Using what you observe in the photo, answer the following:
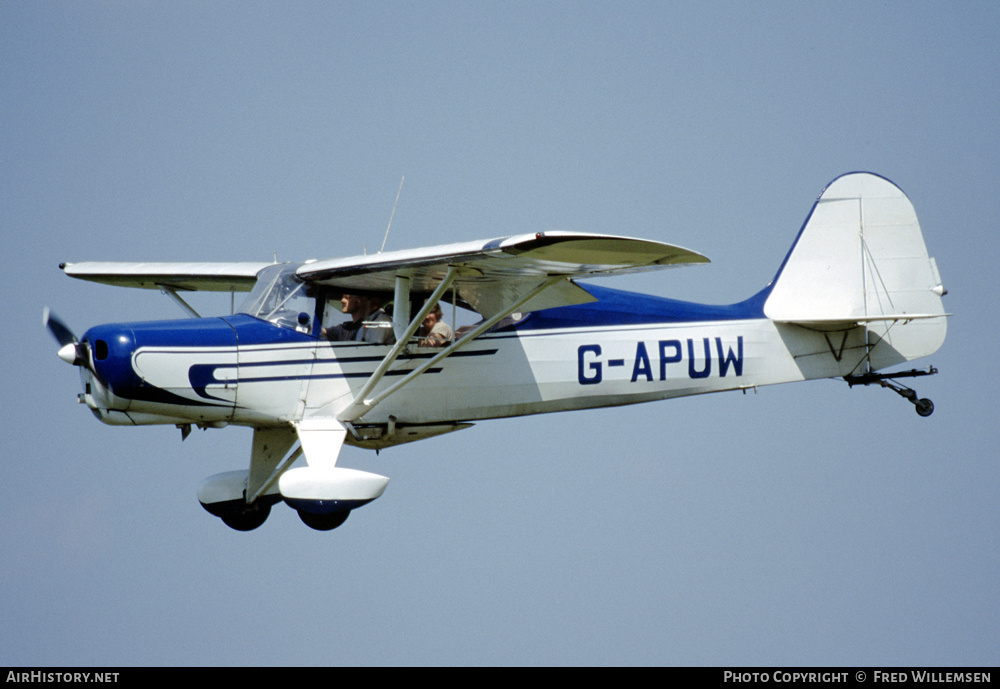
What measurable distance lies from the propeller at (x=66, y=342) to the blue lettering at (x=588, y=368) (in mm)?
4424

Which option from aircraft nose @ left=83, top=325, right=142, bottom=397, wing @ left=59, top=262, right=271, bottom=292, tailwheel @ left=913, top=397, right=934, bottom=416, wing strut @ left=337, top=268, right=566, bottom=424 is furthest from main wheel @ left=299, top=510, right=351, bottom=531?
tailwheel @ left=913, top=397, right=934, bottom=416

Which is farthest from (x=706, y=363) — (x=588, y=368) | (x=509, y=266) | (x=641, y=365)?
(x=509, y=266)

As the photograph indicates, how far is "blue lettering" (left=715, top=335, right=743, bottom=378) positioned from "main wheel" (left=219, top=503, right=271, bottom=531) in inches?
182

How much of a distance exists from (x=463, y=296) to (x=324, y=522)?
2354 millimetres

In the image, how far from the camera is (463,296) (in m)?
11.9

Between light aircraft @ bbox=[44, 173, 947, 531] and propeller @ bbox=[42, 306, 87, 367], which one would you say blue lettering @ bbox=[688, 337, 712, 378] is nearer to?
light aircraft @ bbox=[44, 173, 947, 531]

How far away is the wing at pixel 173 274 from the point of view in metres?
13.4

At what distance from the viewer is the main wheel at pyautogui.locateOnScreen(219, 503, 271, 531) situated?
12.7m

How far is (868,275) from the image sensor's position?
13266 mm

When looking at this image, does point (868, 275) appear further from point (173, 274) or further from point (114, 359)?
point (114, 359)
